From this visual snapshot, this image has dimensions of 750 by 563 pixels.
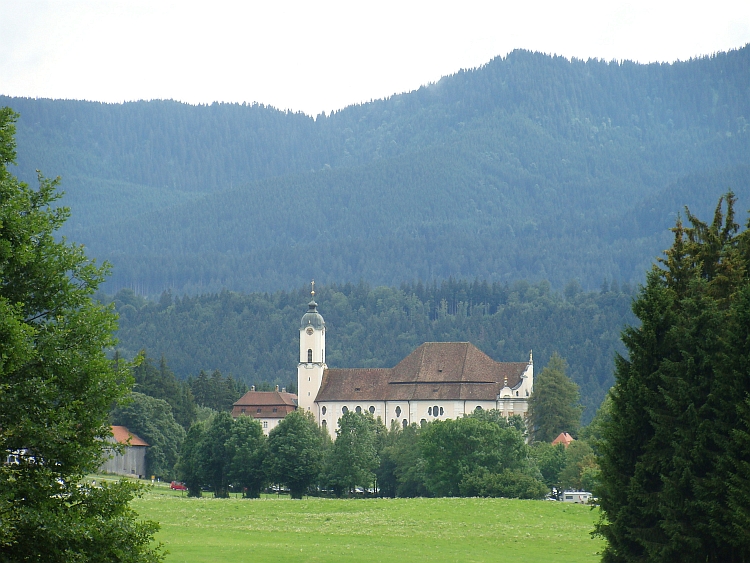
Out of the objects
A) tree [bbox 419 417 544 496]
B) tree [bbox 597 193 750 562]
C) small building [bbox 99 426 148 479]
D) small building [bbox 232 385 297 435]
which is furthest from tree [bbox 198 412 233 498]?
tree [bbox 597 193 750 562]

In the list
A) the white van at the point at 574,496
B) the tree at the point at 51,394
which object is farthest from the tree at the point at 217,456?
the tree at the point at 51,394

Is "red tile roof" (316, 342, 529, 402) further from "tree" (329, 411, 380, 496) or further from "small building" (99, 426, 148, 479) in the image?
"tree" (329, 411, 380, 496)

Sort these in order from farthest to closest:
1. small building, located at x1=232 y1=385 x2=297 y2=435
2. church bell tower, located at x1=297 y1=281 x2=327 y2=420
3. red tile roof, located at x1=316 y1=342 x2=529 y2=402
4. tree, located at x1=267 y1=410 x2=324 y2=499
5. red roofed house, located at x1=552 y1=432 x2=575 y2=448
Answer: small building, located at x1=232 y1=385 x2=297 y2=435 < church bell tower, located at x1=297 y1=281 x2=327 y2=420 < red tile roof, located at x1=316 y1=342 x2=529 y2=402 < red roofed house, located at x1=552 y1=432 x2=575 y2=448 < tree, located at x1=267 y1=410 x2=324 y2=499

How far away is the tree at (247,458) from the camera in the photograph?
307ft

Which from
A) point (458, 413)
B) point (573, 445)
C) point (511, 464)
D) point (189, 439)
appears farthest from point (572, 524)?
point (458, 413)

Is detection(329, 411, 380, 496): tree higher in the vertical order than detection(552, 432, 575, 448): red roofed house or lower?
lower

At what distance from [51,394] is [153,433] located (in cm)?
10150

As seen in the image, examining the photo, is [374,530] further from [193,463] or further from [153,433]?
[153,433]

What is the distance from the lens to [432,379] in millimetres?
137625

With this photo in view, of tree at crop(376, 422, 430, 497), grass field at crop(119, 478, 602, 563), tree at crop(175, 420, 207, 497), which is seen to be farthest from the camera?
tree at crop(175, 420, 207, 497)

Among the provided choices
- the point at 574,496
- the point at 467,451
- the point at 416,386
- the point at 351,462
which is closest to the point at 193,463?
the point at 351,462

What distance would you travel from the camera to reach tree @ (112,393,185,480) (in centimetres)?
11912

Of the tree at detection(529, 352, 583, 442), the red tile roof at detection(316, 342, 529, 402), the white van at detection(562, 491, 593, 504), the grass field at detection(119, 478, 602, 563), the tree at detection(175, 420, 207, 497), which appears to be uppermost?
the red tile roof at detection(316, 342, 529, 402)

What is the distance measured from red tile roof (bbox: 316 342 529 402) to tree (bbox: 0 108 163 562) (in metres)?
114
